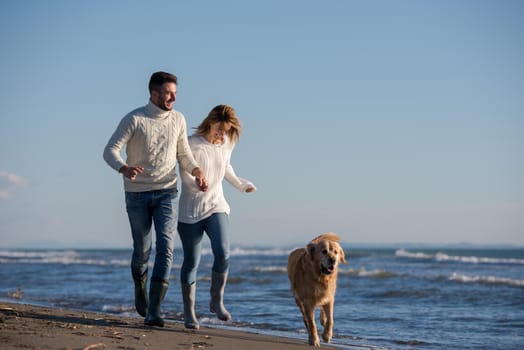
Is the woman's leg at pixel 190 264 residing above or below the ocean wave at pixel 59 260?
above

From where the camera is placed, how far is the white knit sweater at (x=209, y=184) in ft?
17.7

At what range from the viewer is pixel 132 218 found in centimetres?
526

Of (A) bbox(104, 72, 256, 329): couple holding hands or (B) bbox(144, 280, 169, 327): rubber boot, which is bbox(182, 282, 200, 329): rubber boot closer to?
(A) bbox(104, 72, 256, 329): couple holding hands

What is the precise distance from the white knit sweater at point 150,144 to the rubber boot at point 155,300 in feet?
2.58

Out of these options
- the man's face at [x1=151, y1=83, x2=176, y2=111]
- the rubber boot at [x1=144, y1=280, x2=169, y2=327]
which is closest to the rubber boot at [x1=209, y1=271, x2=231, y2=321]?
the rubber boot at [x1=144, y1=280, x2=169, y2=327]

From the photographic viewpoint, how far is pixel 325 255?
5.13 meters

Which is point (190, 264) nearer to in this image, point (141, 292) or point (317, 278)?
point (141, 292)

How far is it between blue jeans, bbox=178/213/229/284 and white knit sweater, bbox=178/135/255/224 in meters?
0.06

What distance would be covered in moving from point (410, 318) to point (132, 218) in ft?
14.2

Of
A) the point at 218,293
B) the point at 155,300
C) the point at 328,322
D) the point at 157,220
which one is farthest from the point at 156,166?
the point at 328,322

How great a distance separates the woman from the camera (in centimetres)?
538

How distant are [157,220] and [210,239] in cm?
49

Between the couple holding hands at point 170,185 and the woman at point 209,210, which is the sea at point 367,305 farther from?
the couple holding hands at point 170,185

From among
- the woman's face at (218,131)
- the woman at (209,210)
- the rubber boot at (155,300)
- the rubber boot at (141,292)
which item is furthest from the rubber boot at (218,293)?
the woman's face at (218,131)
